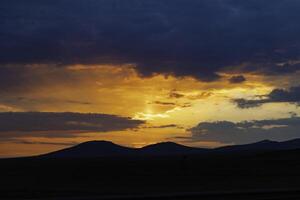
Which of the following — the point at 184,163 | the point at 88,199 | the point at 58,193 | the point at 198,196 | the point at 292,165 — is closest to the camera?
the point at 88,199

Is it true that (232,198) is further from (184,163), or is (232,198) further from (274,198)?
(184,163)

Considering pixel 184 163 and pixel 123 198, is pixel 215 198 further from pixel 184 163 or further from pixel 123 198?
pixel 184 163

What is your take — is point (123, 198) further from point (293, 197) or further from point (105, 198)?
point (293, 197)

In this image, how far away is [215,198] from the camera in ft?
50.1

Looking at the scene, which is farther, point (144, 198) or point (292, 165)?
point (292, 165)

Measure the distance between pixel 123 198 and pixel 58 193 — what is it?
1898 cm

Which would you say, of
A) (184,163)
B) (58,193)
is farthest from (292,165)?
(58,193)

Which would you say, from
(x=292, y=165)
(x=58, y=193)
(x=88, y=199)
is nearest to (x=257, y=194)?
(x=88, y=199)

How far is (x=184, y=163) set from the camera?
5634cm

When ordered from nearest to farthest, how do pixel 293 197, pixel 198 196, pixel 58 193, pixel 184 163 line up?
pixel 198 196, pixel 293 197, pixel 58 193, pixel 184 163

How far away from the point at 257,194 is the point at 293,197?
0.96 metres

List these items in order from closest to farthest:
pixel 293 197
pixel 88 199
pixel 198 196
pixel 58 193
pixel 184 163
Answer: pixel 88 199 → pixel 198 196 → pixel 293 197 → pixel 58 193 → pixel 184 163

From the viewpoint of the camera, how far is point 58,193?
1287 inches

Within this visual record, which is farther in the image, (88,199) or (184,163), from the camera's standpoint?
(184,163)
